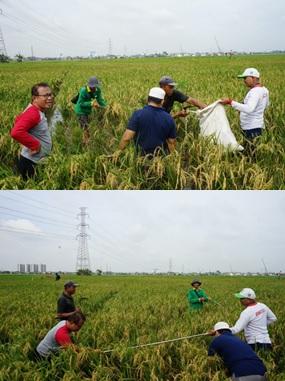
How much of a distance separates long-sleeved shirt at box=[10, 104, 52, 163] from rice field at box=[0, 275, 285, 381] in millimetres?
1314

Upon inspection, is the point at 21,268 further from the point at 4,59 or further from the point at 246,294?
the point at 4,59

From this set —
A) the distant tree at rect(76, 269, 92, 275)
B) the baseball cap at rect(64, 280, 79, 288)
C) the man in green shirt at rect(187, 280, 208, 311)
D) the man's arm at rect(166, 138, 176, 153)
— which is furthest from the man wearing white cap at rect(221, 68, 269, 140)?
the baseball cap at rect(64, 280, 79, 288)

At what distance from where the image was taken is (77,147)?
185 inches

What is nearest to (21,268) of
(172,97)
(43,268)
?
(43,268)

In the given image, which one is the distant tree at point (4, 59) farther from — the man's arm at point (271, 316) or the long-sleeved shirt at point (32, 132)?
the man's arm at point (271, 316)

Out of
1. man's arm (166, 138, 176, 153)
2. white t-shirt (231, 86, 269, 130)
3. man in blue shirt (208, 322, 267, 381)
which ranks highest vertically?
white t-shirt (231, 86, 269, 130)

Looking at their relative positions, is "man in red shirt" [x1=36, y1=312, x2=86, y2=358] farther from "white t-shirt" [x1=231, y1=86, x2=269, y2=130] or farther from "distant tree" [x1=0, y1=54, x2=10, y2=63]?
"distant tree" [x1=0, y1=54, x2=10, y2=63]

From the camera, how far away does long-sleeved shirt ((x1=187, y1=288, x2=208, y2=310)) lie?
170 inches

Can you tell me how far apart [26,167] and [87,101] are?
1.67m

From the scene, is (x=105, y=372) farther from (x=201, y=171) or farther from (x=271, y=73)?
(x=271, y=73)

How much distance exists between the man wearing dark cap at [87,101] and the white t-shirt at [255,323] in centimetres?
273

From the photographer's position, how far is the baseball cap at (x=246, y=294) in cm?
400

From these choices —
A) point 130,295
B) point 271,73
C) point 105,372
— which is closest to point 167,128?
point 130,295

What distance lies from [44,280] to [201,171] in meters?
1.89
